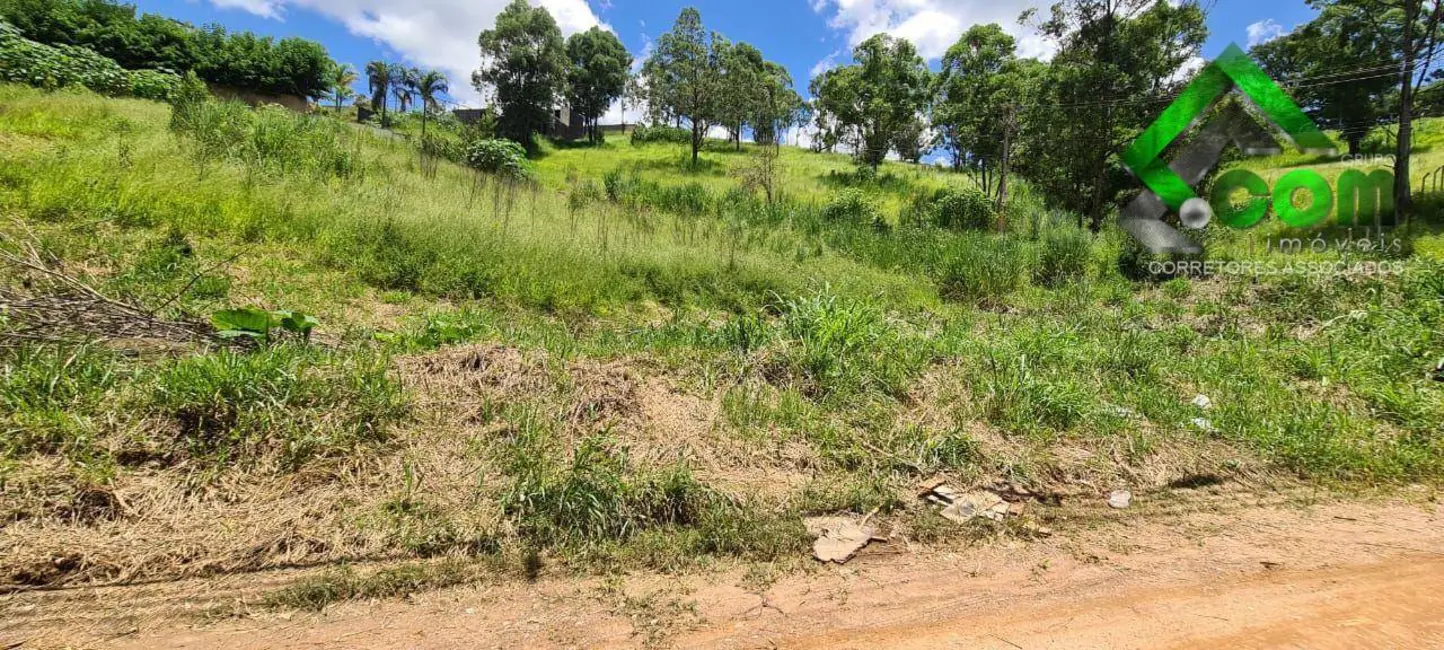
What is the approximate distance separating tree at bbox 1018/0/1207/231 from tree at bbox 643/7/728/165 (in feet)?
56.2

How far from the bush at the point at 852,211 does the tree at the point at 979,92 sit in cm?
815

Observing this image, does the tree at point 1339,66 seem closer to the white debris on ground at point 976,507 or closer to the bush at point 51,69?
the white debris on ground at point 976,507

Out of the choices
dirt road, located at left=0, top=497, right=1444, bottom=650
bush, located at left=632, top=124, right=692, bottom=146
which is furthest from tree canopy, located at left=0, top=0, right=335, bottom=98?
dirt road, located at left=0, top=497, right=1444, bottom=650

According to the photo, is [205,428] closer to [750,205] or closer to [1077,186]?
[750,205]

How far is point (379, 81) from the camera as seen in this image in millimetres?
41438

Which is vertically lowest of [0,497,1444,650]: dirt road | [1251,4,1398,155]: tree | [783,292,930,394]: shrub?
[0,497,1444,650]: dirt road

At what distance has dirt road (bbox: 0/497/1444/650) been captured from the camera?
2006 mm

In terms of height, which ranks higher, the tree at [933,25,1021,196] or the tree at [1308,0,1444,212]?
the tree at [933,25,1021,196]

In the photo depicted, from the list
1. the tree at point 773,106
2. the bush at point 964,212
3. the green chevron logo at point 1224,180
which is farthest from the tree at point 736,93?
the green chevron logo at point 1224,180

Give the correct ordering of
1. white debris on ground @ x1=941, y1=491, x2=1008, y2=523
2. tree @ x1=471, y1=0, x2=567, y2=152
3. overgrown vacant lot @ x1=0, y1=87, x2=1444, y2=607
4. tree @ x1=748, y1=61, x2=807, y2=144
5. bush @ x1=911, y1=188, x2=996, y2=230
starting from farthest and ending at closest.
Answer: tree @ x1=471, y1=0, x2=567, y2=152, tree @ x1=748, y1=61, x2=807, y2=144, bush @ x1=911, y1=188, x2=996, y2=230, white debris on ground @ x1=941, y1=491, x2=1008, y2=523, overgrown vacant lot @ x1=0, y1=87, x2=1444, y2=607

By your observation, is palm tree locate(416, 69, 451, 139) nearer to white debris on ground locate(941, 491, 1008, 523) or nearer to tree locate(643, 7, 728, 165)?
tree locate(643, 7, 728, 165)

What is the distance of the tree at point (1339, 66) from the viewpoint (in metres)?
14.4

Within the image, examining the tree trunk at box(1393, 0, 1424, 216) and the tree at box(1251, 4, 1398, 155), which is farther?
the tree at box(1251, 4, 1398, 155)

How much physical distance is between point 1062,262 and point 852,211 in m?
6.04
